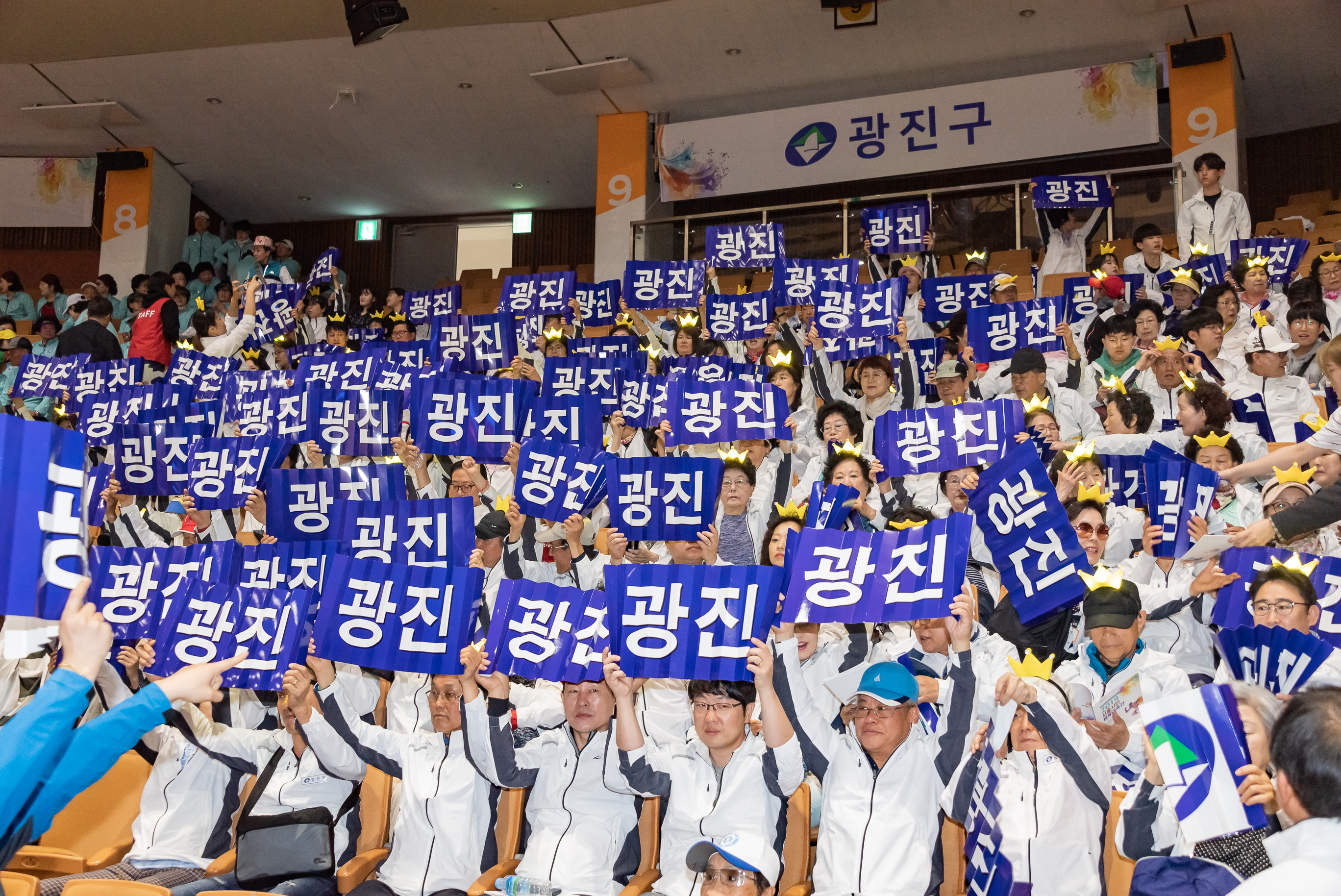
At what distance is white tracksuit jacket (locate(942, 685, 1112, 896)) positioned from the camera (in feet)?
11.3

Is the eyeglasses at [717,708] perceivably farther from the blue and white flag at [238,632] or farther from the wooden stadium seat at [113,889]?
the wooden stadium seat at [113,889]

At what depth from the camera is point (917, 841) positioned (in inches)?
145

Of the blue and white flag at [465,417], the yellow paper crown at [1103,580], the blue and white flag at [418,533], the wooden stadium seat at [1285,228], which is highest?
the wooden stadium seat at [1285,228]

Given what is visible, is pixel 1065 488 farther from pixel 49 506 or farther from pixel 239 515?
pixel 239 515

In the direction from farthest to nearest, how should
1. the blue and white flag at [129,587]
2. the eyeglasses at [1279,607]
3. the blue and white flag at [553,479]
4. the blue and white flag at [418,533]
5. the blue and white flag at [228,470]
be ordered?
the blue and white flag at [228,470], the blue and white flag at [553,479], the blue and white flag at [418,533], the blue and white flag at [129,587], the eyeglasses at [1279,607]

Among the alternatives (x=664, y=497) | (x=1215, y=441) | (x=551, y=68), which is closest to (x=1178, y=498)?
(x=1215, y=441)

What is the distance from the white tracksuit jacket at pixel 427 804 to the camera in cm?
422

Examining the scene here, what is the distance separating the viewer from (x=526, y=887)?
404cm

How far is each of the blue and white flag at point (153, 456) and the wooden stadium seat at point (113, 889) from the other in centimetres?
364

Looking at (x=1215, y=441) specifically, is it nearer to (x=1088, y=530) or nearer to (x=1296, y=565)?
(x=1088, y=530)

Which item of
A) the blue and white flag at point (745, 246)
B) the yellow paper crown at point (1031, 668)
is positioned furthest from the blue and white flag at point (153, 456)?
the blue and white flag at point (745, 246)

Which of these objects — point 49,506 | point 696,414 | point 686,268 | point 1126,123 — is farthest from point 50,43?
point 49,506

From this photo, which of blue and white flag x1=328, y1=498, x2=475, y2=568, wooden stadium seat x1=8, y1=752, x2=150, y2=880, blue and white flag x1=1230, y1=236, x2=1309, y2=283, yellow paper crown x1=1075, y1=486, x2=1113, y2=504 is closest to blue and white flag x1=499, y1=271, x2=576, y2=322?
blue and white flag x1=328, y1=498, x2=475, y2=568

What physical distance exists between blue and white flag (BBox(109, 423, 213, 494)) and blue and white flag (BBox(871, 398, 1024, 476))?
13.2ft
